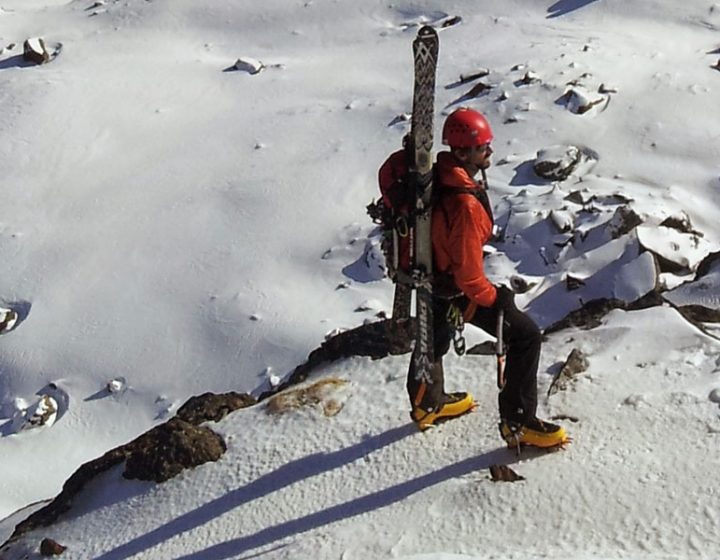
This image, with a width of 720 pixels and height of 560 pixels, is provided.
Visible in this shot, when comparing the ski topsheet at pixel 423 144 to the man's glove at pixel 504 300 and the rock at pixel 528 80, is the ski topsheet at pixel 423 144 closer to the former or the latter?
the man's glove at pixel 504 300

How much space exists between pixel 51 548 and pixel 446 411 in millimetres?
2597

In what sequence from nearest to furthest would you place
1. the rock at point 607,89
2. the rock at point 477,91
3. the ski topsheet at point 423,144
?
the ski topsheet at point 423,144 < the rock at point 607,89 < the rock at point 477,91

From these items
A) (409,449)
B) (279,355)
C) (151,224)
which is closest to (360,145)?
(151,224)

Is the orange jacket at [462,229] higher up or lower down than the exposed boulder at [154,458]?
higher up

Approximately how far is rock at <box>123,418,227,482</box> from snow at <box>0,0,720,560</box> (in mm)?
87

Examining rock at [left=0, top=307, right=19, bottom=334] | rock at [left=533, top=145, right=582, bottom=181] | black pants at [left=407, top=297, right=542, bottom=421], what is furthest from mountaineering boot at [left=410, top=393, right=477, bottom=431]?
rock at [left=0, top=307, right=19, bottom=334]

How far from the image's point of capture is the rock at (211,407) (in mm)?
6980

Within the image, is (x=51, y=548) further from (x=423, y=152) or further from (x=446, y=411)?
(x=423, y=152)

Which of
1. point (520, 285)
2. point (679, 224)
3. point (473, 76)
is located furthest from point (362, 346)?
point (473, 76)

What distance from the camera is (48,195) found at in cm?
1332

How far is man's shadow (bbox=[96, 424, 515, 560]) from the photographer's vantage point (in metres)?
5.42

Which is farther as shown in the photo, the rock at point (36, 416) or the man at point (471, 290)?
the rock at point (36, 416)

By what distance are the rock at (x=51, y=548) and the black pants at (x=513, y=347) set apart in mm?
2595

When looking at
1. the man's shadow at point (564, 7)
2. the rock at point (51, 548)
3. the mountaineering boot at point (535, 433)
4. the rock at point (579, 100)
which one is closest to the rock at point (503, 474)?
the mountaineering boot at point (535, 433)
